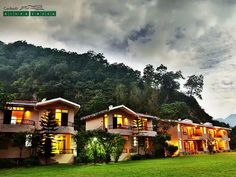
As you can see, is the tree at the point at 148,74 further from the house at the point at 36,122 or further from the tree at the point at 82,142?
the tree at the point at 82,142

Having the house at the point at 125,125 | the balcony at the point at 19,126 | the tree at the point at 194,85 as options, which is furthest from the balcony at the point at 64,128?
the tree at the point at 194,85

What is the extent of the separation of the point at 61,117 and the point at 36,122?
3.01m

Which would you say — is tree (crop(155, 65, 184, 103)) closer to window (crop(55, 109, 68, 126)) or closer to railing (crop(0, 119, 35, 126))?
window (crop(55, 109, 68, 126))

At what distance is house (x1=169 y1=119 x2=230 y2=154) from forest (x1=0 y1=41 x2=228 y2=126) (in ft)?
10.8

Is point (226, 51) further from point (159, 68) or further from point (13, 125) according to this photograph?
point (159, 68)

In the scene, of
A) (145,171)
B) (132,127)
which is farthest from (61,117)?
(145,171)

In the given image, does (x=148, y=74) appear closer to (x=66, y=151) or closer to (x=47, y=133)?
(x=66, y=151)

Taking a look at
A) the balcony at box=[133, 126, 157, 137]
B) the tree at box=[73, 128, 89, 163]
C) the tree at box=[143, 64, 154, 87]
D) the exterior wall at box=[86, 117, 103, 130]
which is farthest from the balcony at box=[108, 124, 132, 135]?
the tree at box=[143, 64, 154, 87]

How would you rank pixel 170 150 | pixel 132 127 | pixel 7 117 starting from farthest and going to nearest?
1. pixel 170 150
2. pixel 132 127
3. pixel 7 117

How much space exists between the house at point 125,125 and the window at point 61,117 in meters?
5.60

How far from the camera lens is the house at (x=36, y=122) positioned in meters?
27.7

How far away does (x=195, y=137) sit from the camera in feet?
166

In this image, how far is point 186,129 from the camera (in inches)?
1973

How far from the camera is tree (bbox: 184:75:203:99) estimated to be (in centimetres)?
8500
